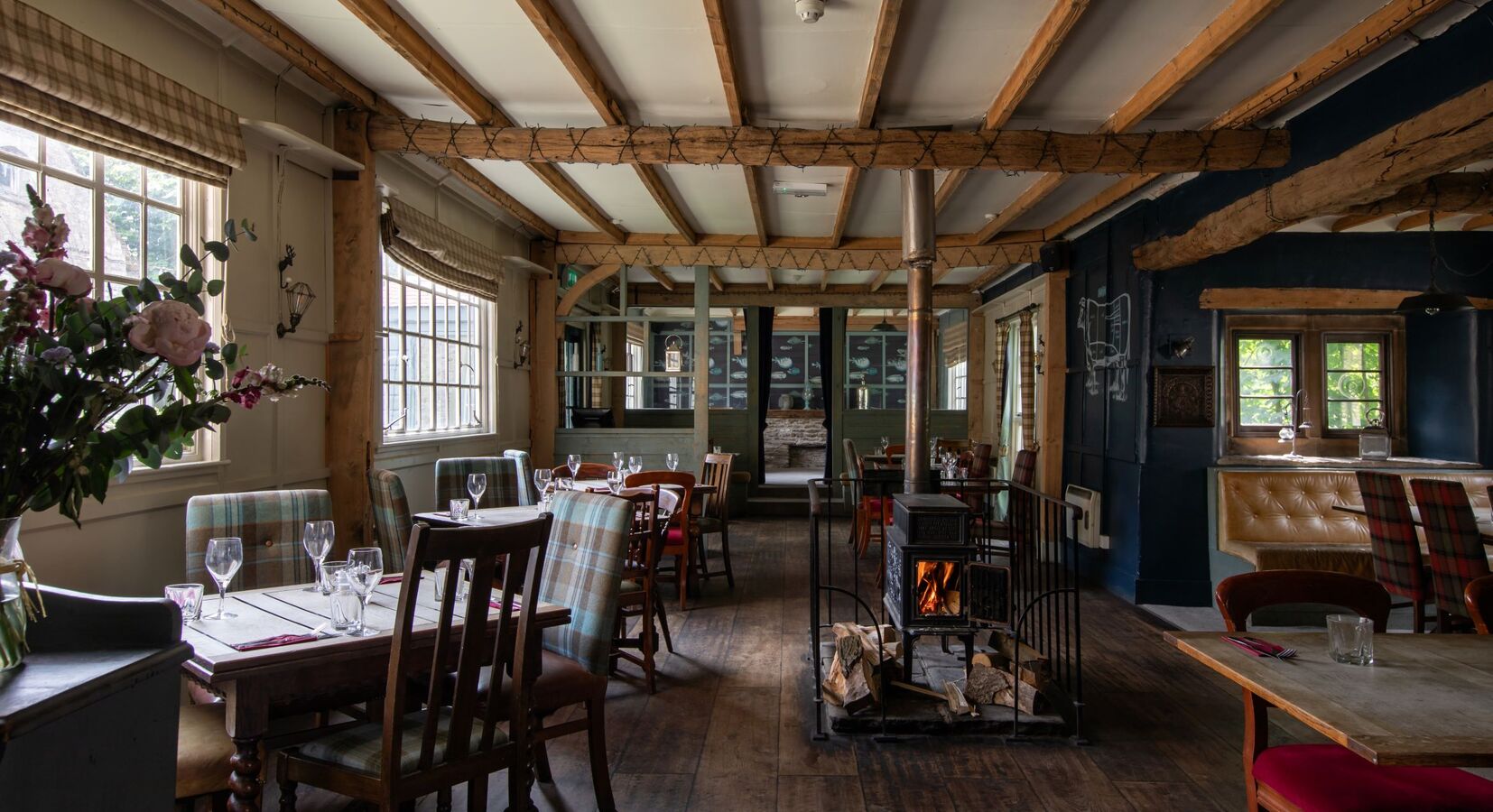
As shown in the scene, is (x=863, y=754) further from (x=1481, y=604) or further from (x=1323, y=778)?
(x=1481, y=604)

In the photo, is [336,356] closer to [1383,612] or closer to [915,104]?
[915,104]

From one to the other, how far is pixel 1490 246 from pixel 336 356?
7597 millimetres

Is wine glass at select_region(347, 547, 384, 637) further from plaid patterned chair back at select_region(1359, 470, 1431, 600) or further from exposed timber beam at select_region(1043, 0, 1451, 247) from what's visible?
plaid patterned chair back at select_region(1359, 470, 1431, 600)

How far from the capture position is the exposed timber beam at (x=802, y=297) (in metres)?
9.96

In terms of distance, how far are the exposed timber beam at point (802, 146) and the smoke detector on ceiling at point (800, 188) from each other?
1.35 metres

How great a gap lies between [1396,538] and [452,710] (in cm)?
439

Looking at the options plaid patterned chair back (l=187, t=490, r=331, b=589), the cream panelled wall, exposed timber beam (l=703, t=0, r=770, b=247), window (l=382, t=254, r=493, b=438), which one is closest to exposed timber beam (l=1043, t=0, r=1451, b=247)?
exposed timber beam (l=703, t=0, r=770, b=247)

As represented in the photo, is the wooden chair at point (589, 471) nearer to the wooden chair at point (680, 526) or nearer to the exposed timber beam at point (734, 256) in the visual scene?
the wooden chair at point (680, 526)

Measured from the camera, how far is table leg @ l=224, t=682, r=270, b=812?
170 centimetres

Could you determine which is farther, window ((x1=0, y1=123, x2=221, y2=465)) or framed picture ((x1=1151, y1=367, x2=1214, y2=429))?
framed picture ((x1=1151, y1=367, x2=1214, y2=429))

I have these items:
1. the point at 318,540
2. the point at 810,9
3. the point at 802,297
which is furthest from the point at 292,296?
the point at 802,297

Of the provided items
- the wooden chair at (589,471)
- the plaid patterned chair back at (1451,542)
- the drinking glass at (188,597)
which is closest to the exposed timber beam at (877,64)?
the wooden chair at (589,471)

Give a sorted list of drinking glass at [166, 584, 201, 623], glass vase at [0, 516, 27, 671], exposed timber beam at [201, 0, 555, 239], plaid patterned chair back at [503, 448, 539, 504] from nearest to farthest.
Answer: glass vase at [0, 516, 27, 671] → drinking glass at [166, 584, 201, 623] → exposed timber beam at [201, 0, 555, 239] → plaid patterned chair back at [503, 448, 539, 504]

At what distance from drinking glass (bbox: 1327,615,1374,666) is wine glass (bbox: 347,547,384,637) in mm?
2275
